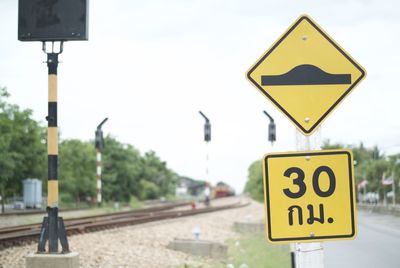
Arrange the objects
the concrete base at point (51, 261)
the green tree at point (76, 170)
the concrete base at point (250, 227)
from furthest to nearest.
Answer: the green tree at point (76, 170)
the concrete base at point (250, 227)
the concrete base at point (51, 261)

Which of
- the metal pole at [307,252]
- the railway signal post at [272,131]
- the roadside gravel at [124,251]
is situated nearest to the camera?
the metal pole at [307,252]

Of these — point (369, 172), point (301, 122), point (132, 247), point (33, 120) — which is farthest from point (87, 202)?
point (301, 122)

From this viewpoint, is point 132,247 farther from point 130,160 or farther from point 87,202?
point 130,160

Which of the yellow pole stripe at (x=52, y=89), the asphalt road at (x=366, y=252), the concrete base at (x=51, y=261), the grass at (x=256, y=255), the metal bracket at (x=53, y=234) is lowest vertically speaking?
the asphalt road at (x=366, y=252)

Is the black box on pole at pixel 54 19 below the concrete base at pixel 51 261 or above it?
above

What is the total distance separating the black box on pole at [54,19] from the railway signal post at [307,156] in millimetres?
4849

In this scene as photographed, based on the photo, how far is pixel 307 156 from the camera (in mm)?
3682

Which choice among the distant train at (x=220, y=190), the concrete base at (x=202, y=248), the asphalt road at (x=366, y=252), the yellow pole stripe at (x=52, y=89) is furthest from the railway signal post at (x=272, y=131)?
the distant train at (x=220, y=190)

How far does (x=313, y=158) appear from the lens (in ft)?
12.1

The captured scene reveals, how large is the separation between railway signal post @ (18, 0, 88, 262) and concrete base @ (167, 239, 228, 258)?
7.47 metres

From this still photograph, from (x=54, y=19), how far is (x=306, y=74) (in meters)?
5.24

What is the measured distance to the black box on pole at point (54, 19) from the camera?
814 cm

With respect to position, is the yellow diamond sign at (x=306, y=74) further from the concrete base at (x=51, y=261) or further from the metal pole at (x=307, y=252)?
the concrete base at (x=51, y=261)

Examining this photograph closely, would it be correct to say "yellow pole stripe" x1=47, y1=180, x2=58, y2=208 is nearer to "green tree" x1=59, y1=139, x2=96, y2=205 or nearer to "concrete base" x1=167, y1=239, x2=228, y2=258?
"concrete base" x1=167, y1=239, x2=228, y2=258
